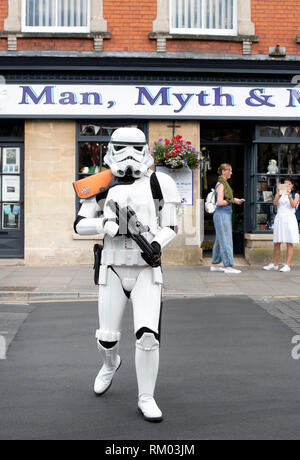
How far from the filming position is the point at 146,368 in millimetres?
4688

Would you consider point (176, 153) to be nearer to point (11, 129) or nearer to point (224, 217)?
point (224, 217)

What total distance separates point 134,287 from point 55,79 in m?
10.0

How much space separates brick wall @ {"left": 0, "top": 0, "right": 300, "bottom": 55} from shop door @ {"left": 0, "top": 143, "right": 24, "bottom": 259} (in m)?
2.33

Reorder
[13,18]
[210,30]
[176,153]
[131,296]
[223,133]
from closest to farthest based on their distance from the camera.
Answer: [131,296] < [176,153] < [13,18] < [210,30] < [223,133]

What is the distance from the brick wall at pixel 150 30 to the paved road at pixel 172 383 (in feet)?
24.2

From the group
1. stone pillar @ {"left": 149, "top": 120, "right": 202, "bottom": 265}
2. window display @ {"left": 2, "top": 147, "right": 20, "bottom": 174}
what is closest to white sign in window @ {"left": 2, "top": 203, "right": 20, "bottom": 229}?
window display @ {"left": 2, "top": 147, "right": 20, "bottom": 174}

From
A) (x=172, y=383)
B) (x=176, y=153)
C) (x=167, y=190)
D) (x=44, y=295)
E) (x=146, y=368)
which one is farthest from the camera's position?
(x=176, y=153)

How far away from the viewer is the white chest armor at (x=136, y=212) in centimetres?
477

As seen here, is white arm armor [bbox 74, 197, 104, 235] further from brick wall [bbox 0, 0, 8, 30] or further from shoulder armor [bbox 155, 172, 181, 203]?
brick wall [bbox 0, 0, 8, 30]

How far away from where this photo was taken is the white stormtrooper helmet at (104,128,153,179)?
16.0ft

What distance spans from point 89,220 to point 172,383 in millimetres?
1627

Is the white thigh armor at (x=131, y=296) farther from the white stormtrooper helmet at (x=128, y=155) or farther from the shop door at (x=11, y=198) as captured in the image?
the shop door at (x=11, y=198)

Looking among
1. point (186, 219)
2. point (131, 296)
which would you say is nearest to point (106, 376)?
point (131, 296)

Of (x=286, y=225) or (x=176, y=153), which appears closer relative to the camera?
(x=286, y=225)
